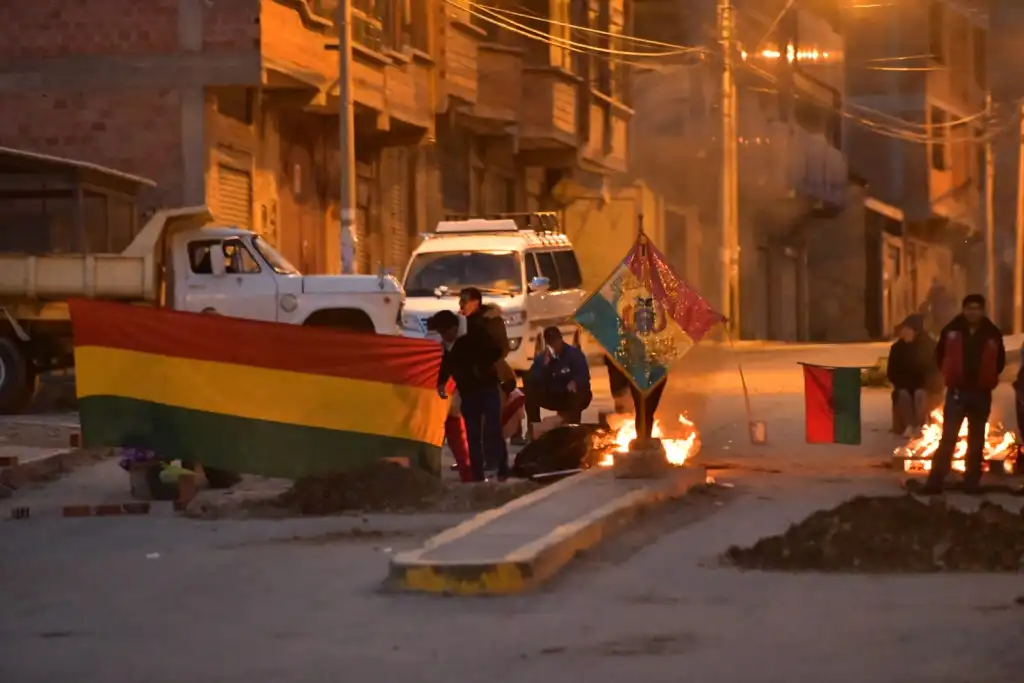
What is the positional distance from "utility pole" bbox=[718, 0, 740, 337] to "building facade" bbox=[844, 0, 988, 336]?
28911mm

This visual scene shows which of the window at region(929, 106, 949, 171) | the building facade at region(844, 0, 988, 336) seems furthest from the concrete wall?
the window at region(929, 106, 949, 171)

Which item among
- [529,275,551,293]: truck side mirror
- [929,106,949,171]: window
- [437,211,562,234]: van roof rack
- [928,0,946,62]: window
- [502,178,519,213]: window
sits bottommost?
[529,275,551,293]: truck side mirror

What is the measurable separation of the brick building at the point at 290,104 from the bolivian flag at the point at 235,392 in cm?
1474

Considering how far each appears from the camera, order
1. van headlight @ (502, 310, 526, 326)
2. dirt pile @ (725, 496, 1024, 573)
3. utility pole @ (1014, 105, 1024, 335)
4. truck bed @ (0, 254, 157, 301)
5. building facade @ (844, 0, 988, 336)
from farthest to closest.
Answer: building facade @ (844, 0, 988, 336)
utility pole @ (1014, 105, 1024, 335)
van headlight @ (502, 310, 526, 326)
truck bed @ (0, 254, 157, 301)
dirt pile @ (725, 496, 1024, 573)

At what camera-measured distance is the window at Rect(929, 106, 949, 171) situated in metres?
77.9

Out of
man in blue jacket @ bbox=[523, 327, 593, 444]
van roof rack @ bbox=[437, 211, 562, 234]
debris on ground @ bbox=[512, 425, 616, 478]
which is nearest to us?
debris on ground @ bbox=[512, 425, 616, 478]

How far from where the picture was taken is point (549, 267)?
A: 102 ft

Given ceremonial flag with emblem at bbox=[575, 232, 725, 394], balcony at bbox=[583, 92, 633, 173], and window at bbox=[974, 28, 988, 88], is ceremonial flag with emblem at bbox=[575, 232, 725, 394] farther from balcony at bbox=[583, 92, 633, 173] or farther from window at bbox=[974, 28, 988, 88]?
window at bbox=[974, 28, 988, 88]

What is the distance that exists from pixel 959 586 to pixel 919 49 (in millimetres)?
67950

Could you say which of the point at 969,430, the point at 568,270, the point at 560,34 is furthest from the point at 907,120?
the point at 969,430

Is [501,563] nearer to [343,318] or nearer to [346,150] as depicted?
[343,318]

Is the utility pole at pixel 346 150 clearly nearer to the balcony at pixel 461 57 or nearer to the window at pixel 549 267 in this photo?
the window at pixel 549 267

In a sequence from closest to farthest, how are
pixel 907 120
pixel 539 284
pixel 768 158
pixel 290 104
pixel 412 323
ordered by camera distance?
pixel 539 284 → pixel 412 323 → pixel 290 104 → pixel 768 158 → pixel 907 120

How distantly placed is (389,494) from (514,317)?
13.5m
